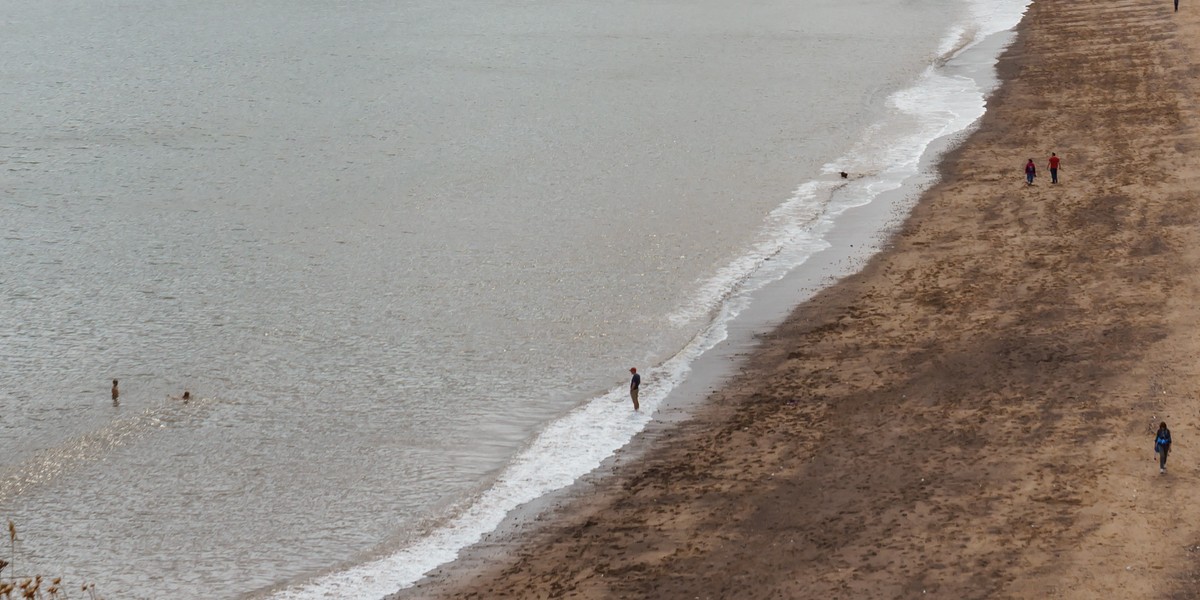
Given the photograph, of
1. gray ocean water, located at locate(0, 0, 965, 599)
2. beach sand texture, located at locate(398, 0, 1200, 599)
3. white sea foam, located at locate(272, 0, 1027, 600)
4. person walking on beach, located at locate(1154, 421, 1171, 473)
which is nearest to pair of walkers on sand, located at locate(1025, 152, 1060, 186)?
beach sand texture, located at locate(398, 0, 1200, 599)

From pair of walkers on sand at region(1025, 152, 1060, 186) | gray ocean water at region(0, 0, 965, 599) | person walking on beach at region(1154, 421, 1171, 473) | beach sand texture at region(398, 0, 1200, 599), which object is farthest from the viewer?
pair of walkers on sand at region(1025, 152, 1060, 186)

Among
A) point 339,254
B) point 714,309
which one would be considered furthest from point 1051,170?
point 339,254

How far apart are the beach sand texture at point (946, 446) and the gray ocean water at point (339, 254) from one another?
3.69m

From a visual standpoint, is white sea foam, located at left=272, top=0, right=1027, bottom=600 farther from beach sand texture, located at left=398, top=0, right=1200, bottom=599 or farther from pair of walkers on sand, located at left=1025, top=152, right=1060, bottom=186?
pair of walkers on sand, located at left=1025, top=152, right=1060, bottom=186

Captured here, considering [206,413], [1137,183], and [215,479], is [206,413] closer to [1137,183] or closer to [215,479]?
[215,479]

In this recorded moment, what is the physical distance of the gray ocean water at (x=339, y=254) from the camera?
81.7 feet

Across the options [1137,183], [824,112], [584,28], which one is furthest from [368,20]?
[1137,183]

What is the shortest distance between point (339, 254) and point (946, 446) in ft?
70.8

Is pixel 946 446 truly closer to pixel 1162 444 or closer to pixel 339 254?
pixel 1162 444

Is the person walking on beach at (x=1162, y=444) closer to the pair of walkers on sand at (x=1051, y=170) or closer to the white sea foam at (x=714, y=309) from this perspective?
the white sea foam at (x=714, y=309)

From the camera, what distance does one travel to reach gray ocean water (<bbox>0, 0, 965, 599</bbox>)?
24.9m

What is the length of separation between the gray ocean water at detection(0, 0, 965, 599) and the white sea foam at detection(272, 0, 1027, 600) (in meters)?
0.65

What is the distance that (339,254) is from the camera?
39.1 metres

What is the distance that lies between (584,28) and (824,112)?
100 feet
